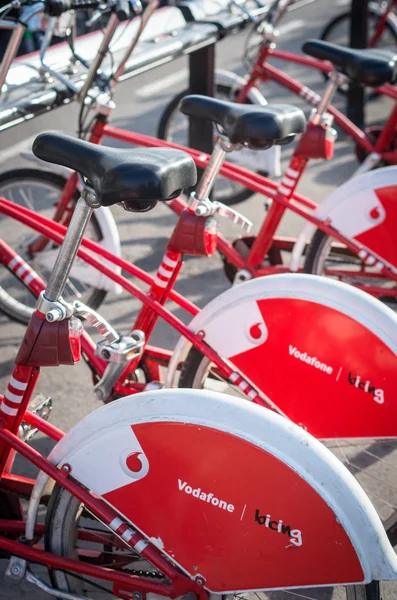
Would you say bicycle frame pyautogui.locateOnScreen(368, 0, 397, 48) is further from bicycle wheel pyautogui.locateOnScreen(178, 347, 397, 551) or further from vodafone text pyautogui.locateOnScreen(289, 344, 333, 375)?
vodafone text pyautogui.locateOnScreen(289, 344, 333, 375)

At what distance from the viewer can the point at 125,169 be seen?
5.92 ft

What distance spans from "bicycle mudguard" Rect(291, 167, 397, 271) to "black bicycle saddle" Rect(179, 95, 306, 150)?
2.32ft

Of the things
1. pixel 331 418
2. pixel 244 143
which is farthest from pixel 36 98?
pixel 331 418

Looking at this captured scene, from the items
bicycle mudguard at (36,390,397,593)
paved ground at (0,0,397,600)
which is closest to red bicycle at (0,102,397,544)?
bicycle mudguard at (36,390,397,593)

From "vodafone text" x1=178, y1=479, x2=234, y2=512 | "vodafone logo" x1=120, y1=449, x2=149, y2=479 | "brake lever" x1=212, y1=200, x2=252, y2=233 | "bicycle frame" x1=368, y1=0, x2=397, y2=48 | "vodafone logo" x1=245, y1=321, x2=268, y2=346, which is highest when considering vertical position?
"bicycle frame" x1=368, y1=0, x2=397, y2=48

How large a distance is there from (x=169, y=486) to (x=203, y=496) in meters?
0.08

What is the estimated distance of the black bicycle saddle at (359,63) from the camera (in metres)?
3.51

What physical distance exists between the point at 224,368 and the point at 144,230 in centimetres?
237

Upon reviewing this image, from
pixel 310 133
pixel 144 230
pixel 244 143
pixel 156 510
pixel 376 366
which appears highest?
pixel 144 230

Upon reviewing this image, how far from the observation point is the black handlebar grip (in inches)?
122

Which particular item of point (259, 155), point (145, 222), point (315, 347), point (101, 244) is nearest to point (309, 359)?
point (315, 347)

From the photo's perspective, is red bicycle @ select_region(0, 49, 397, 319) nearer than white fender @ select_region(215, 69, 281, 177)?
Yes

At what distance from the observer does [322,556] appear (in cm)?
188

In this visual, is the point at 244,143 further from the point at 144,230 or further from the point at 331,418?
the point at 144,230
